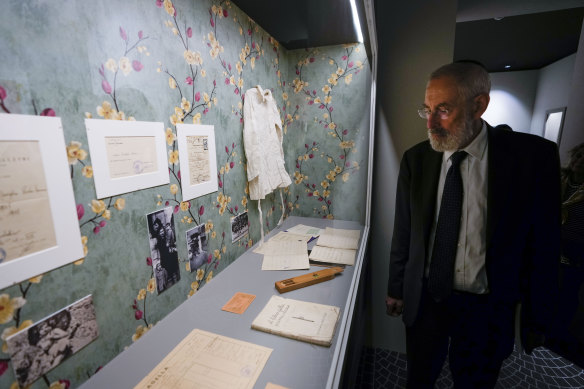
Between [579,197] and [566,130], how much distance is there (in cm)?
105

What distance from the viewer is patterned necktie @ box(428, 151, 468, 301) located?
101 centimetres

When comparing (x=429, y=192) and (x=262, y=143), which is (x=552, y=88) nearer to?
(x=429, y=192)

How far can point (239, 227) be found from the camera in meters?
1.44

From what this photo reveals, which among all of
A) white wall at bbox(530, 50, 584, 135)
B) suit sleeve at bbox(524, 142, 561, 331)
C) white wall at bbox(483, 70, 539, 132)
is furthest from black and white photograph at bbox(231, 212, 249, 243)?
white wall at bbox(483, 70, 539, 132)

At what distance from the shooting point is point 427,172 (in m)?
1.10

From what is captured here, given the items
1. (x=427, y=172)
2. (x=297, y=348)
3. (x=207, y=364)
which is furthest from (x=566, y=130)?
(x=207, y=364)

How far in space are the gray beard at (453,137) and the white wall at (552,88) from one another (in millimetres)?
3898

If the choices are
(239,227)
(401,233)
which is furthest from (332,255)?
(239,227)

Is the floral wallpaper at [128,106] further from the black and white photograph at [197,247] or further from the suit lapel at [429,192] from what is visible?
the suit lapel at [429,192]

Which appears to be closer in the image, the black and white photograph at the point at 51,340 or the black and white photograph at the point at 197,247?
the black and white photograph at the point at 51,340

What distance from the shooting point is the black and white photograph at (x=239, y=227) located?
1.38 meters
